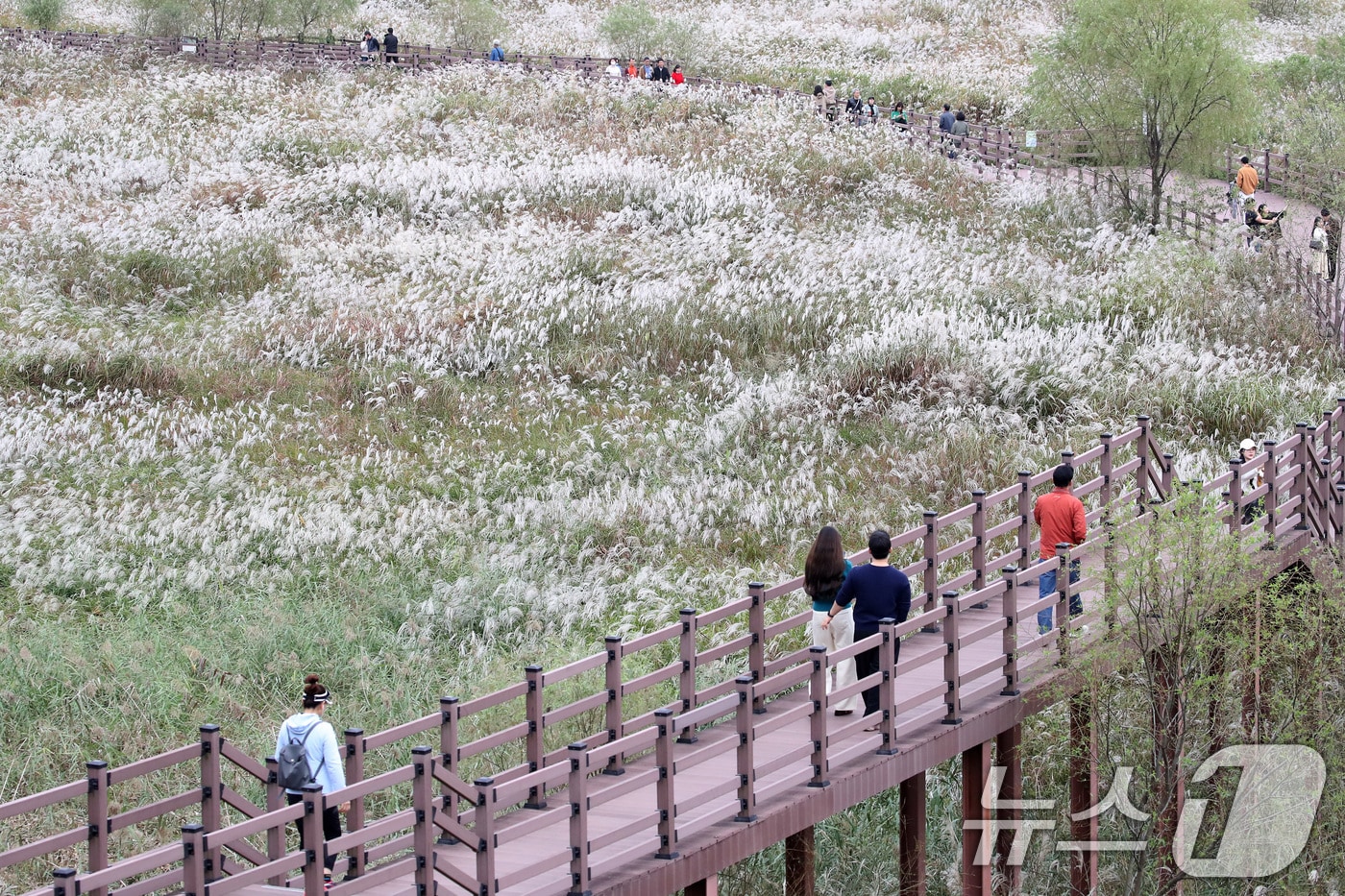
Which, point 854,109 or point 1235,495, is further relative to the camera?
point 854,109

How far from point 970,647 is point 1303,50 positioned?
161 ft

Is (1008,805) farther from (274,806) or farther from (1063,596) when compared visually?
(274,806)

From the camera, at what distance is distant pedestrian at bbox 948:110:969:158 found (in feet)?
129

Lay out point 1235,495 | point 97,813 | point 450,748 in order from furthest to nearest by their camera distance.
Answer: point 1235,495, point 450,748, point 97,813

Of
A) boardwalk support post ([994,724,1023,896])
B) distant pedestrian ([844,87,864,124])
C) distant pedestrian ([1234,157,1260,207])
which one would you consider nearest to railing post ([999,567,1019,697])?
boardwalk support post ([994,724,1023,896])

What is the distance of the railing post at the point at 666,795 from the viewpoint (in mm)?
9500

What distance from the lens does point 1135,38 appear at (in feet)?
108

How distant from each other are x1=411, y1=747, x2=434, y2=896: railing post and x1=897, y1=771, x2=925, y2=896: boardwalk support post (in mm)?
4389

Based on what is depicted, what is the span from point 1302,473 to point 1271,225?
16.2 m

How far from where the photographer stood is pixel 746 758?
1001 centimetres

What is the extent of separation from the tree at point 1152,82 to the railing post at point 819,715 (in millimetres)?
25033

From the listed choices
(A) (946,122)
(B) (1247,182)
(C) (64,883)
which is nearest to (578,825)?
(C) (64,883)
